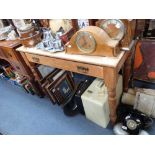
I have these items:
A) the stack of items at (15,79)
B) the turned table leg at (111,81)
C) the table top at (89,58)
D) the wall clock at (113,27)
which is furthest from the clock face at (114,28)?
the stack of items at (15,79)

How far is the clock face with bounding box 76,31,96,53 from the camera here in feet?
3.16

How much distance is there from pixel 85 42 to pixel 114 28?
8.3 inches

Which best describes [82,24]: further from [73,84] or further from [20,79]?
[20,79]

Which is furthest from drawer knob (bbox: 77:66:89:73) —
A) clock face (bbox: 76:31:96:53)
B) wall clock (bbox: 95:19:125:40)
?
wall clock (bbox: 95:19:125:40)

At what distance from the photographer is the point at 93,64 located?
1.00 meters

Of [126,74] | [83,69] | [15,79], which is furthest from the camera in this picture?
[15,79]

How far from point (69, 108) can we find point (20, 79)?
0.81 m

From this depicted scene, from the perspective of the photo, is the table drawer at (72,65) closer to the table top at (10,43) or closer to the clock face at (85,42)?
the clock face at (85,42)

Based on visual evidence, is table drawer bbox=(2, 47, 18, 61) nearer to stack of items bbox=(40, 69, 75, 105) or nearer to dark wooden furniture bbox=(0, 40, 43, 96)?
dark wooden furniture bbox=(0, 40, 43, 96)

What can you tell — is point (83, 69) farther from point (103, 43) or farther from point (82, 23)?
point (82, 23)

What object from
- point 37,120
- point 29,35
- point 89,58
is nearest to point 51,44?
point 29,35

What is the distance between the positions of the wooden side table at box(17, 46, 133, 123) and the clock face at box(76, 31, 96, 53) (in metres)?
0.05

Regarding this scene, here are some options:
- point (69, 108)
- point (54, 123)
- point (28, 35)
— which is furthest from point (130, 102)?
point (28, 35)
